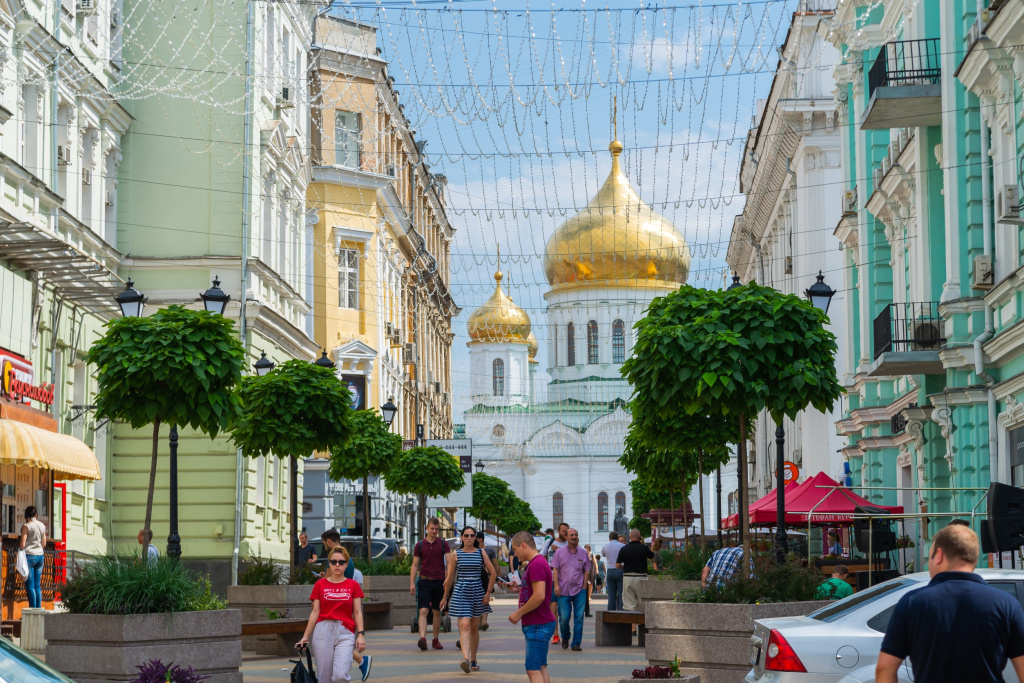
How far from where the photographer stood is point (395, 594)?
28.3 m

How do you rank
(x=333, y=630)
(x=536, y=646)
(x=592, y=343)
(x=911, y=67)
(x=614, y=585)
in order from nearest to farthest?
(x=333, y=630), (x=536, y=646), (x=614, y=585), (x=911, y=67), (x=592, y=343)

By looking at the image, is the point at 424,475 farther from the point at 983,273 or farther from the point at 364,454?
the point at 983,273

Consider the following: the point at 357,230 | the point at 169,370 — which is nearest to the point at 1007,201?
the point at 169,370

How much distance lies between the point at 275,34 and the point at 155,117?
4.42 m

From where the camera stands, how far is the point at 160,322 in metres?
17.8

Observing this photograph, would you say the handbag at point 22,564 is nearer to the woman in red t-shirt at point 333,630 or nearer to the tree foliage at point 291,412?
the tree foliage at point 291,412

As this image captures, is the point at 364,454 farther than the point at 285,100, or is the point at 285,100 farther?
the point at 285,100

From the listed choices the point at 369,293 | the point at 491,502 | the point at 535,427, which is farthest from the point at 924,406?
the point at 535,427

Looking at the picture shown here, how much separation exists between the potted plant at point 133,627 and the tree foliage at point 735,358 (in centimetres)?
537

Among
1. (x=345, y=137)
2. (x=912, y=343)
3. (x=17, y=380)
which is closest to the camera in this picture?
(x=17, y=380)

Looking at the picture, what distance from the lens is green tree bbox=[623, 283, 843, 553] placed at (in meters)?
15.9

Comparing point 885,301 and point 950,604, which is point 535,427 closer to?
point 885,301

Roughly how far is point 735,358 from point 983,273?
703cm

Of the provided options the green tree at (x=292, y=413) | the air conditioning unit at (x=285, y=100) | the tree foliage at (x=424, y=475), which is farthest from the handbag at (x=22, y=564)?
the air conditioning unit at (x=285, y=100)
